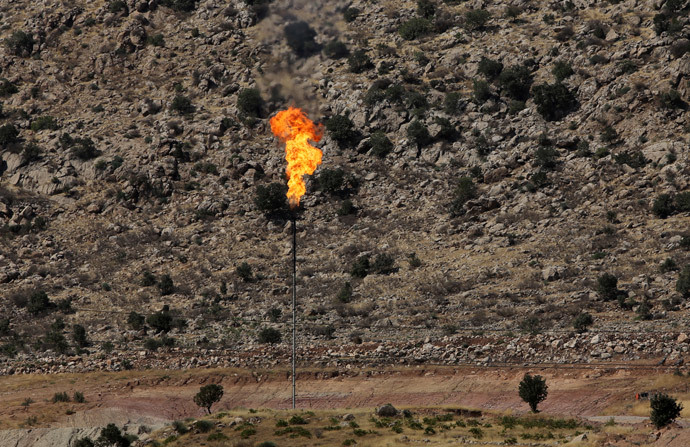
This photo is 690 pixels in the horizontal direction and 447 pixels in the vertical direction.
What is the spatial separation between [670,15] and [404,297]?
156 ft

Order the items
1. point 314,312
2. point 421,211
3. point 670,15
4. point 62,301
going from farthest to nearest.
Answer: point 670,15 → point 421,211 → point 62,301 → point 314,312

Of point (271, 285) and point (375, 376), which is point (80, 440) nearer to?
point (375, 376)

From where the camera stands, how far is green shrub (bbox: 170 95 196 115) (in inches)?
3415

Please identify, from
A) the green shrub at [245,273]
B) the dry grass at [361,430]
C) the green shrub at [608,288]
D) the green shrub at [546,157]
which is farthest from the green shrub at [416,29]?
the dry grass at [361,430]

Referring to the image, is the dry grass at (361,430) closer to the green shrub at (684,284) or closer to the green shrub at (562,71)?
the green shrub at (684,284)

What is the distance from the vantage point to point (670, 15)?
3142 inches

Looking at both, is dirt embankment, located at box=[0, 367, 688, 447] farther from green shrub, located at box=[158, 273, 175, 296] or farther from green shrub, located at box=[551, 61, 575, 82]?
green shrub, located at box=[551, 61, 575, 82]

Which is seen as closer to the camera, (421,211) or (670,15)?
(421,211)

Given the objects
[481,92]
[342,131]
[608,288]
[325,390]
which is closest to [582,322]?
[608,288]

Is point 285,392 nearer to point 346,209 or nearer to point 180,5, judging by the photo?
point 346,209

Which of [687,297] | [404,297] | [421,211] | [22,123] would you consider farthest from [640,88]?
[22,123]

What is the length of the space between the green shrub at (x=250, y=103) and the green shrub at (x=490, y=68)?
26.2m

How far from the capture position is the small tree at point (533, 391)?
3897 cm

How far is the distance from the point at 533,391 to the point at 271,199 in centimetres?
4001
